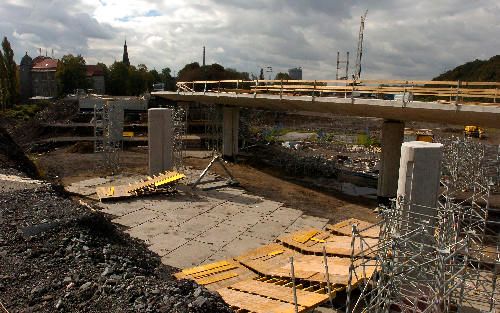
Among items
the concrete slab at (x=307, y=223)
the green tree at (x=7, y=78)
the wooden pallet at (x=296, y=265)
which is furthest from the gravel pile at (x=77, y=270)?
the green tree at (x=7, y=78)

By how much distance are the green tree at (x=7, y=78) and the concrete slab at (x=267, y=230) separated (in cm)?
5898

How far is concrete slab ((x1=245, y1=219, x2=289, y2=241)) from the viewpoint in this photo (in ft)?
56.0

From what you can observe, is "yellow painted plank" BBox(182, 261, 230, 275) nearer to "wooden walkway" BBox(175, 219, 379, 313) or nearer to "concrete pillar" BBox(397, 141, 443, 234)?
"wooden walkway" BBox(175, 219, 379, 313)

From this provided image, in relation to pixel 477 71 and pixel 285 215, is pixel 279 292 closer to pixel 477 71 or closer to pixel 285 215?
pixel 285 215

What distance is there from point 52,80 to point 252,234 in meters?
82.0

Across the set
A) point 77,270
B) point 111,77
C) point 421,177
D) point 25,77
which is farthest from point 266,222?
point 25,77

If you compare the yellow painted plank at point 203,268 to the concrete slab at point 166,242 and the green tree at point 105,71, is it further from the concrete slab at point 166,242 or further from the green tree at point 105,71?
the green tree at point 105,71

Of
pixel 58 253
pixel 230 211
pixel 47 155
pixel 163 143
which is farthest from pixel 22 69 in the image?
pixel 58 253

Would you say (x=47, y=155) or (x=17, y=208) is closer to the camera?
(x=17, y=208)

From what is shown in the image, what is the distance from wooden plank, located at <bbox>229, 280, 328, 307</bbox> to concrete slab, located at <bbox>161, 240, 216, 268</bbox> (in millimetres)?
3113

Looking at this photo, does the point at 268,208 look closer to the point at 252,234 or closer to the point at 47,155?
the point at 252,234

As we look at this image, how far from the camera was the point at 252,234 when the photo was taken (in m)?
17.2

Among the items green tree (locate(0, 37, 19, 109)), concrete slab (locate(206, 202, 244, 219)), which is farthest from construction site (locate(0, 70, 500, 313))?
green tree (locate(0, 37, 19, 109))

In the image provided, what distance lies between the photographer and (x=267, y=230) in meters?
17.8
